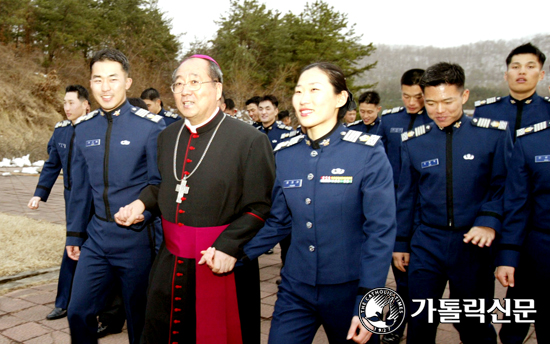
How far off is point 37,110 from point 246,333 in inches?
934

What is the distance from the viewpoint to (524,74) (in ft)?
13.2

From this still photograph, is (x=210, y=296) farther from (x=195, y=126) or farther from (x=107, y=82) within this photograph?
(x=107, y=82)

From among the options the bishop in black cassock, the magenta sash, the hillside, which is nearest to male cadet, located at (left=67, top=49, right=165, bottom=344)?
the bishop in black cassock

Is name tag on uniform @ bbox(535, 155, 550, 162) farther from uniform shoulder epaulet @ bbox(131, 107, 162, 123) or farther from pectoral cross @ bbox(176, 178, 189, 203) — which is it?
uniform shoulder epaulet @ bbox(131, 107, 162, 123)

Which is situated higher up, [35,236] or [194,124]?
[194,124]

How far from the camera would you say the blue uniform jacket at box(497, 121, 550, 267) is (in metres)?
2.87

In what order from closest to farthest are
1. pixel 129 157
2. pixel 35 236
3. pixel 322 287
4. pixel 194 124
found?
pixel 322 287, pixel 194 124, pixel 129 157, pixel 35 236

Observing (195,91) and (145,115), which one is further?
(145,115)

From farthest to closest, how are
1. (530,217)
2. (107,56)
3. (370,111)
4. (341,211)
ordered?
(370,111) → (107,56) → (530,217) → (341,211)

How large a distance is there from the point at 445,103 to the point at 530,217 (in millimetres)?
902

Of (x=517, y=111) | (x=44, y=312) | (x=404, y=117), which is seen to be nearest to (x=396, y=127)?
(x=404, y=117)

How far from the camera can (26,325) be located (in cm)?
402

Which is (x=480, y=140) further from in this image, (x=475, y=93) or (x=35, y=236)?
(x=475, y=93)

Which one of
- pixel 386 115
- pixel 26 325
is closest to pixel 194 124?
pixel 26 325
